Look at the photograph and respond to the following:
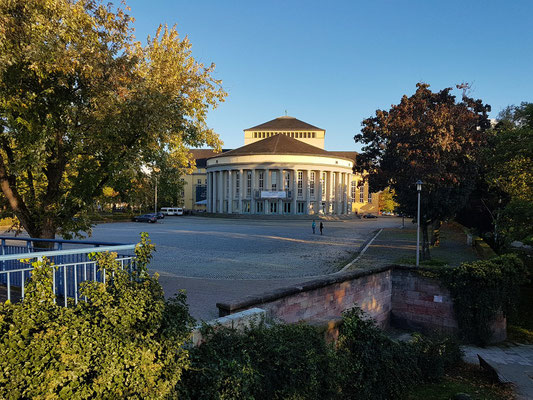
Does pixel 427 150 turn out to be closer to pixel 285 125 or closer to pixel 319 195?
pixel 319 195

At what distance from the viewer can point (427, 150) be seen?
17.3 m

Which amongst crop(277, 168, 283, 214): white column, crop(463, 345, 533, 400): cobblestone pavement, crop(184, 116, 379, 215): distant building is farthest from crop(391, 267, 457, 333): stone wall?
crop(277, 168, 283, 214): white column

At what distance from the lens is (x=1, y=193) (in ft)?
30.9

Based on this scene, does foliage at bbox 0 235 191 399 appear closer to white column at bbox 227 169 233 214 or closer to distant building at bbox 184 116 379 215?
distant building at bbox 184 116 379 215

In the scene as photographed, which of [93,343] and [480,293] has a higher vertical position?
[93,343]

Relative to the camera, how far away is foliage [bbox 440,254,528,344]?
547 inches

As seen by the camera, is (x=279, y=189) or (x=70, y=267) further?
(x=279, y=189)

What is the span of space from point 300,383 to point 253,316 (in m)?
1.40

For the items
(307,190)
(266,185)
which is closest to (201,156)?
(266,185)

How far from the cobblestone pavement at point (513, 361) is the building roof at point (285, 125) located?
8619cm

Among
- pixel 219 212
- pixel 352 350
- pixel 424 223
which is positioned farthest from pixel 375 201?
pixel 352 350

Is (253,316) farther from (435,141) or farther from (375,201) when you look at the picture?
(375,201)

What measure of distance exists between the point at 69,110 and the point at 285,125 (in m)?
91.7

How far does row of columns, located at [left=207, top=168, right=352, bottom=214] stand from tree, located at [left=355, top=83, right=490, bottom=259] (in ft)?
172
